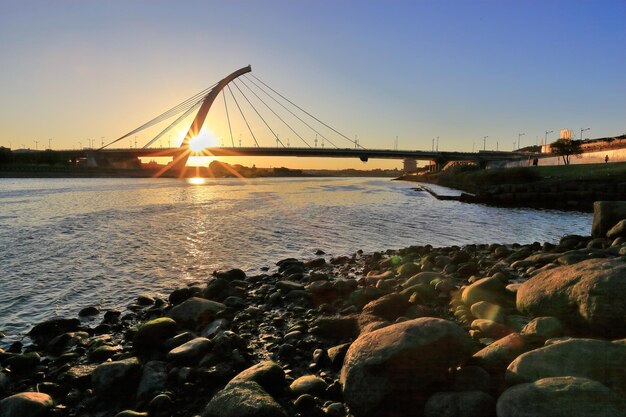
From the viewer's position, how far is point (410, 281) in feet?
26.2

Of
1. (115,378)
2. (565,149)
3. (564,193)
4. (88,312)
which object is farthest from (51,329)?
(565,149)

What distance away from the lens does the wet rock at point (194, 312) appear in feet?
22.7

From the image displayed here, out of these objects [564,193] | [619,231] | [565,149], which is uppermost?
[565,149]

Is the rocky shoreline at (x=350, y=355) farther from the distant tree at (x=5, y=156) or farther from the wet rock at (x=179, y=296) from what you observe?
the distant tree at (x=5, y=156)

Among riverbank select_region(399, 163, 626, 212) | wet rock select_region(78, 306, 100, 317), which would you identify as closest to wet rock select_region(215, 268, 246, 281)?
wet rock select_region(78, 306, 100, 317)

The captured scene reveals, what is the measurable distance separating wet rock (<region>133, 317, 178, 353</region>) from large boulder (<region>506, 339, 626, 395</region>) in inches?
188

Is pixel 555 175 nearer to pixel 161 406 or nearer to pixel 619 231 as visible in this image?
pixel 619 231

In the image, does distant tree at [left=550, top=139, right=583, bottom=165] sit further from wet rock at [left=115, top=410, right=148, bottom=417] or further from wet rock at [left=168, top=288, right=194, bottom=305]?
wet rock at [left=115, top=410, right=148, bottom=417]

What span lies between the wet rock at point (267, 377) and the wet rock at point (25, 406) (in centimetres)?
205

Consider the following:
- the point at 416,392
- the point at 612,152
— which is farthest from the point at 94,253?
the point at 612,152

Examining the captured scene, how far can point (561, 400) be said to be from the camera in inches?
118

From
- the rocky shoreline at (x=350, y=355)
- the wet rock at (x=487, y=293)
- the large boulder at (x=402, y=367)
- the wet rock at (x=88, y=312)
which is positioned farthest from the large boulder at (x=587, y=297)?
the wet rock at (x=88, y=312)

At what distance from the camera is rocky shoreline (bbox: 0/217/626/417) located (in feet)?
11.7

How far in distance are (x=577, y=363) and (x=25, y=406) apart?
547 centimetres
